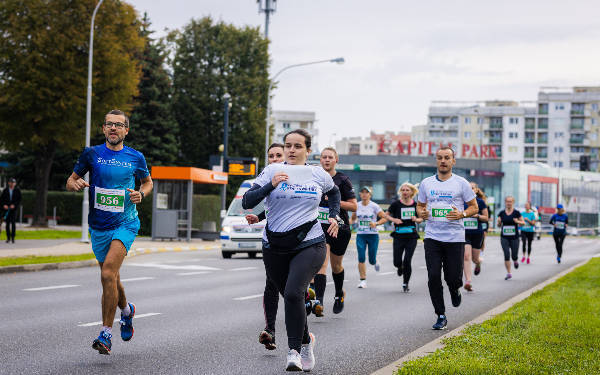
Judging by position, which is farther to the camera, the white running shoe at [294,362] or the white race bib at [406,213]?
the white race bib at [406,213]

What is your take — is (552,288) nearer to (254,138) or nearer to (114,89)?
(114,89)

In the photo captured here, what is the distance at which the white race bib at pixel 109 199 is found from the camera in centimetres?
712

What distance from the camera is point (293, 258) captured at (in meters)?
6.31

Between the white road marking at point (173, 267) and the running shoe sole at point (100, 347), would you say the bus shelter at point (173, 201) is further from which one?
the running shoe sole at point (100, 347)

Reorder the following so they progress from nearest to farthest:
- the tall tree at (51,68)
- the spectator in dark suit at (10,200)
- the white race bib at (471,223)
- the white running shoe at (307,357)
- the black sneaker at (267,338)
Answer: the white running shoe at (307,357) → the black sneaker at (267,338) → the white race bib at (471,223) → the spectator in dark suit at (10,200) → the tall tree at (51,68)

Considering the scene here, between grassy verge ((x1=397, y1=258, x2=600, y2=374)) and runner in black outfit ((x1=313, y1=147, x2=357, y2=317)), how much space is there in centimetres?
186

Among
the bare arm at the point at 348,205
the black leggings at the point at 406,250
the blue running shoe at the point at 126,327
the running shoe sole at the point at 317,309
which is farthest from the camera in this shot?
the black leggings at the point at 406,250

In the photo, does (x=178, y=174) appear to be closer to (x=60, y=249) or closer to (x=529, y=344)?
(x=60, y=249)

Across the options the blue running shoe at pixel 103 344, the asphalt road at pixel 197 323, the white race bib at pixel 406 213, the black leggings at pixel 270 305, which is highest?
the white race bib at pixel 406 213

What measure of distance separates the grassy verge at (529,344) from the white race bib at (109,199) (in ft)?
9.01

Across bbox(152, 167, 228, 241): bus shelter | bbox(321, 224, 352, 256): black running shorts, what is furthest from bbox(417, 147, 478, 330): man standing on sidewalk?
bbox(152, 167, 228, 241): bus shelter

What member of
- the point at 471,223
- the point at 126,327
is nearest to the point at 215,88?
the point at 471,223

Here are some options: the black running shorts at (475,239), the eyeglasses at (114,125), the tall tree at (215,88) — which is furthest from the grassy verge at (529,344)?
the tall tree at (215,88)

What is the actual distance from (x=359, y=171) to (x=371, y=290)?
8542 cm
